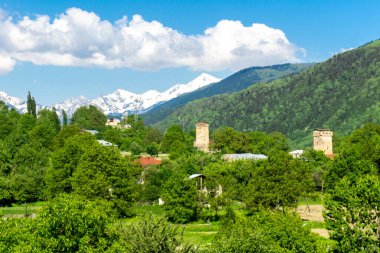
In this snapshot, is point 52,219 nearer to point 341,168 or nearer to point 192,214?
point 192,214

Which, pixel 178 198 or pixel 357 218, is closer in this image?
pixel 357 218

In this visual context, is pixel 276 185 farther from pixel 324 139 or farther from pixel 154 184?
pixel 324 139

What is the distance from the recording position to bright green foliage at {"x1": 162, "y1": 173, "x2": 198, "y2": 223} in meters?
57.6

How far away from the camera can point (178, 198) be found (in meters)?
57.7

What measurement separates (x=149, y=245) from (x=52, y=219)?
564 centimetres

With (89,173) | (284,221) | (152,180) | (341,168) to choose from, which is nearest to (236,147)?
(152,180)

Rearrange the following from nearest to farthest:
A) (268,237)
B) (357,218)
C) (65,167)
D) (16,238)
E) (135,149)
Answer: (16,238) < (268,237) < (357,218) < (65,167) < (135,149)

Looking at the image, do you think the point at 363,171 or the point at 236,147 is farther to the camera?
the point at 236,147

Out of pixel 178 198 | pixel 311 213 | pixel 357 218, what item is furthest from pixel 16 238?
pixel 311 213

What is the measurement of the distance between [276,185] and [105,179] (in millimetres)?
19673

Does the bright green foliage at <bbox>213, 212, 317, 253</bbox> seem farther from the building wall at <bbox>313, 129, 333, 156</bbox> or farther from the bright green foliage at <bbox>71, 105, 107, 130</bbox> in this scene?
the bright green foliage at <bbox>71, 105, 107, 130</bbox>

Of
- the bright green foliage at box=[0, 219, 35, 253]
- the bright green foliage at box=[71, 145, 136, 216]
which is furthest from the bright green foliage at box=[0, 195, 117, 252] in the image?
the bright green foliage at box=[71, 145, 136, 216]

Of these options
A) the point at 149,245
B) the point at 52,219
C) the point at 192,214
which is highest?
the point at 52,219

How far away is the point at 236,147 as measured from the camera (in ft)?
394
